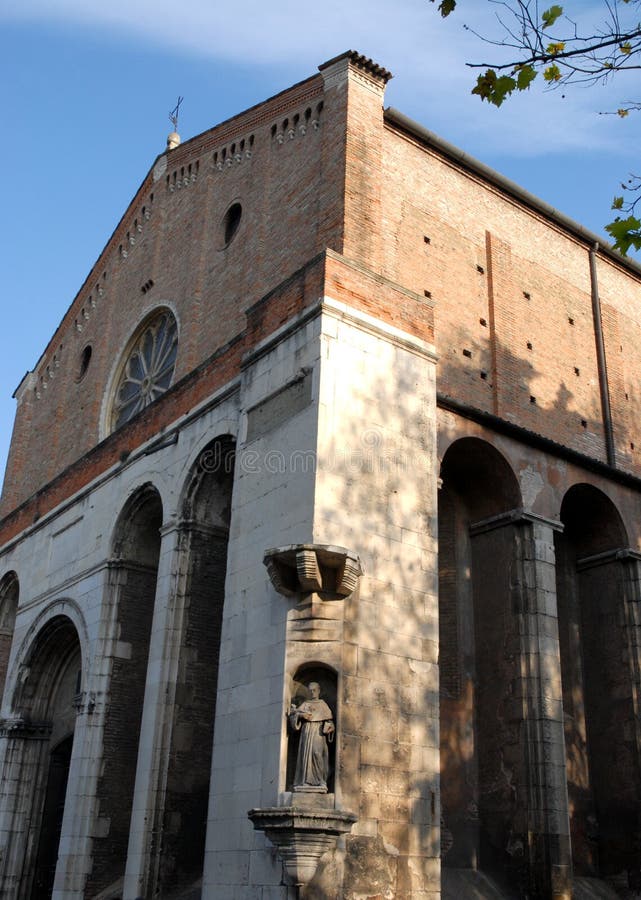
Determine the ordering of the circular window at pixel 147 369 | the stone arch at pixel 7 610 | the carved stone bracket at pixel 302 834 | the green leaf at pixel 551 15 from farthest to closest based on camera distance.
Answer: the stone arch at pixel 7 610 → the circular window at pixel 147 369 → the carved stone bracket at pixel 302 834 → the green leaf at pixel 551 15

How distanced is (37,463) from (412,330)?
12107mm

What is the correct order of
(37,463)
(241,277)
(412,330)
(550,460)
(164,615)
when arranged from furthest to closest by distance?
(37,463), (241,277), (550,460), (164,615), (412,330)

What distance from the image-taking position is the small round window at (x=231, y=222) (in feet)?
55.2

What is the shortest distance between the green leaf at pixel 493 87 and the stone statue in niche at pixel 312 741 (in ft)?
19.1

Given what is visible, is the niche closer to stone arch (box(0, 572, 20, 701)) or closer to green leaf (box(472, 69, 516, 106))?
green leaf (box(472, 69, 516, 106))

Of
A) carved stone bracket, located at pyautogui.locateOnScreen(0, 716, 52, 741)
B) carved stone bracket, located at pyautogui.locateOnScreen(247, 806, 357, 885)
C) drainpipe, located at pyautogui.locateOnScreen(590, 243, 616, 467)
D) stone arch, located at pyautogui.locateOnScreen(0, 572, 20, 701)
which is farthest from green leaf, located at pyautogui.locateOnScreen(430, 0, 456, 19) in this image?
stone arch, located at pyautogui.locateOnScreen(0, 572, 20, 701)

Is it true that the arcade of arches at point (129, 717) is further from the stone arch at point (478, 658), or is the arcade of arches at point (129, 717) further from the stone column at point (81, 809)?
the stone arch at point (478, 658)

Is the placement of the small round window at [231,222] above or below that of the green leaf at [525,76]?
above

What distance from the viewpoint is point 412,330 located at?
40.4 ft

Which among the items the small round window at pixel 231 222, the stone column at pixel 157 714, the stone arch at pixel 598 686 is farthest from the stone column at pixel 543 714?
the small round window at pixel 231 222

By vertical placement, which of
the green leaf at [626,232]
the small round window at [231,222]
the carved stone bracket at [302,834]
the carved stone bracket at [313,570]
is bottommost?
the carved stone bracket at [302,834]

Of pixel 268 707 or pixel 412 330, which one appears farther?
pixel 412 330

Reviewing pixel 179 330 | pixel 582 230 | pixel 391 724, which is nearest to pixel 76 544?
pixel 179 330

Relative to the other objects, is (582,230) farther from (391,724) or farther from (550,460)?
(391,724)
